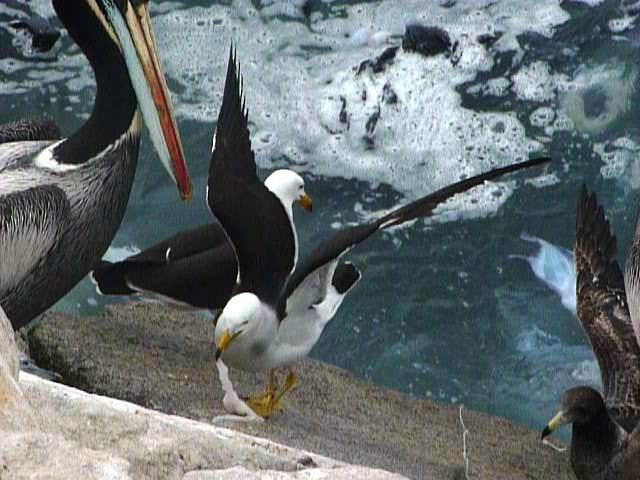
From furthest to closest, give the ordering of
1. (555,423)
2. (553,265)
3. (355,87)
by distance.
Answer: (355,87)
(553,265)
(555,423)

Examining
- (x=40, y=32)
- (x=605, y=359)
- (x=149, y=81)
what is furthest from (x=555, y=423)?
(x=40, y=32)

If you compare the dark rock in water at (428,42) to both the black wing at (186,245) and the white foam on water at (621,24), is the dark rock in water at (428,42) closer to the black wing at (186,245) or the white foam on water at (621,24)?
Answer: the white foam on water at (621,24)

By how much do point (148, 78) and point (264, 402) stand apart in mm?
990

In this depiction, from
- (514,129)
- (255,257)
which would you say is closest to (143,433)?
(255,257)

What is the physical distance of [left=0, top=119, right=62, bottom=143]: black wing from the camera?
4.59 m

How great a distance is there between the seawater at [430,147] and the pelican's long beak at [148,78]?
1380 mm

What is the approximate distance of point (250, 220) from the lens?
3.89 m

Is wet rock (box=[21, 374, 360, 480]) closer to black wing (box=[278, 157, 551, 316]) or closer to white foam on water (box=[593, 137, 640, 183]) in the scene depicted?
black wing (box=[278, 157, 551, 316])

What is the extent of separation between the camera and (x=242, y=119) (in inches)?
162

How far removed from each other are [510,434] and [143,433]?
2733mm

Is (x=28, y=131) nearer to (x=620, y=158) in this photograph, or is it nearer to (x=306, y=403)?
(x=306, y=403)

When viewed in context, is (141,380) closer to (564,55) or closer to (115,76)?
(115,76)

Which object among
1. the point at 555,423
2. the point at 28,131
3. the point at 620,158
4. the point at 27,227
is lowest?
the point at 620,158

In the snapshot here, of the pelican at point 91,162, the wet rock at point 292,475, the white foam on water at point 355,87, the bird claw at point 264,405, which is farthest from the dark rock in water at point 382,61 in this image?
the wet rock at point 292,475
